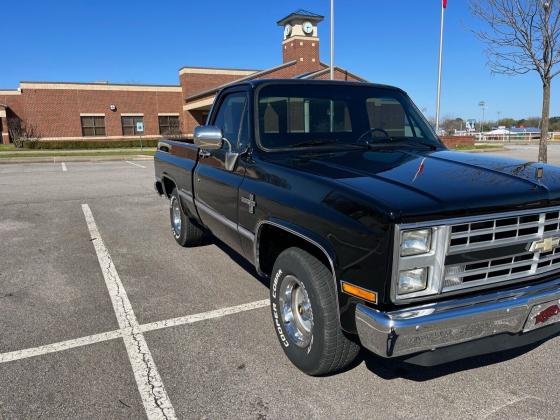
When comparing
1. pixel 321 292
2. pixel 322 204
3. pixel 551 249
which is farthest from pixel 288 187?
pixel 551 249

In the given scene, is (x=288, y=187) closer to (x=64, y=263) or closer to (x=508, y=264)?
(x=508, y=264)

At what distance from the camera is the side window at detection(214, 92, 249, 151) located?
3.96 meters

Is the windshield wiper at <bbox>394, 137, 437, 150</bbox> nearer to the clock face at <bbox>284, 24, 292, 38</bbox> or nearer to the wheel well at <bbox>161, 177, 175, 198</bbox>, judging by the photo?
the wheel well at <bbox>161, 177, 175, 198</bbox>

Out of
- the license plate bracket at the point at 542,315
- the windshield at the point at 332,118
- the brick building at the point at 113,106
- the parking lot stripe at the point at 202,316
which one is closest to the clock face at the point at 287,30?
the brick building at the point at 113,106

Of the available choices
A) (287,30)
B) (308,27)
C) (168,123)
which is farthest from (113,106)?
(308,27)

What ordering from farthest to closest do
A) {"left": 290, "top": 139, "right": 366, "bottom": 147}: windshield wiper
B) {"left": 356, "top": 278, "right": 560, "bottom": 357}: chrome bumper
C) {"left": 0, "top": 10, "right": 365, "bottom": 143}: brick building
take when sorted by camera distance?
1. {"left": 0, "top": 10, "right": 365, "bottom": 143}: brick building
2. {"left": 290, "top": 139, "right": 366, "bottom": 147}: windshield wiper
3. {"left": 356, "top": 278, "right": 560, "bottom": 357}: chrome bumper

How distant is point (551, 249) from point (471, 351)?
0.79m

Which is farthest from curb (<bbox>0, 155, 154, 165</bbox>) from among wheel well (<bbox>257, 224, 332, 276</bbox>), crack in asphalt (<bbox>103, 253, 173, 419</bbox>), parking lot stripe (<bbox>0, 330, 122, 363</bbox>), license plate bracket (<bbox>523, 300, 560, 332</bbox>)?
license plate bracket (<bbox>523, 300, 560, 332</bbox>)

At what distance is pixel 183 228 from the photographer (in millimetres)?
6090

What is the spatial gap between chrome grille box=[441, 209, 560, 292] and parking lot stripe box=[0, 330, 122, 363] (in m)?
2.63

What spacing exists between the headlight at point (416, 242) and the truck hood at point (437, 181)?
9 cm

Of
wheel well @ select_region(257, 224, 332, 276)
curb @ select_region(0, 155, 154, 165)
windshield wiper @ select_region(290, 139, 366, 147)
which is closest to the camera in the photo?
wheel well @ select_region(257, 224, 332, 276)

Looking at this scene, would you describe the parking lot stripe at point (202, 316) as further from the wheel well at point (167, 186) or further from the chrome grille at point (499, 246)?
the wheel well at point (167, 186)

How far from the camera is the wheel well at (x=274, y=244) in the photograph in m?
2.99
